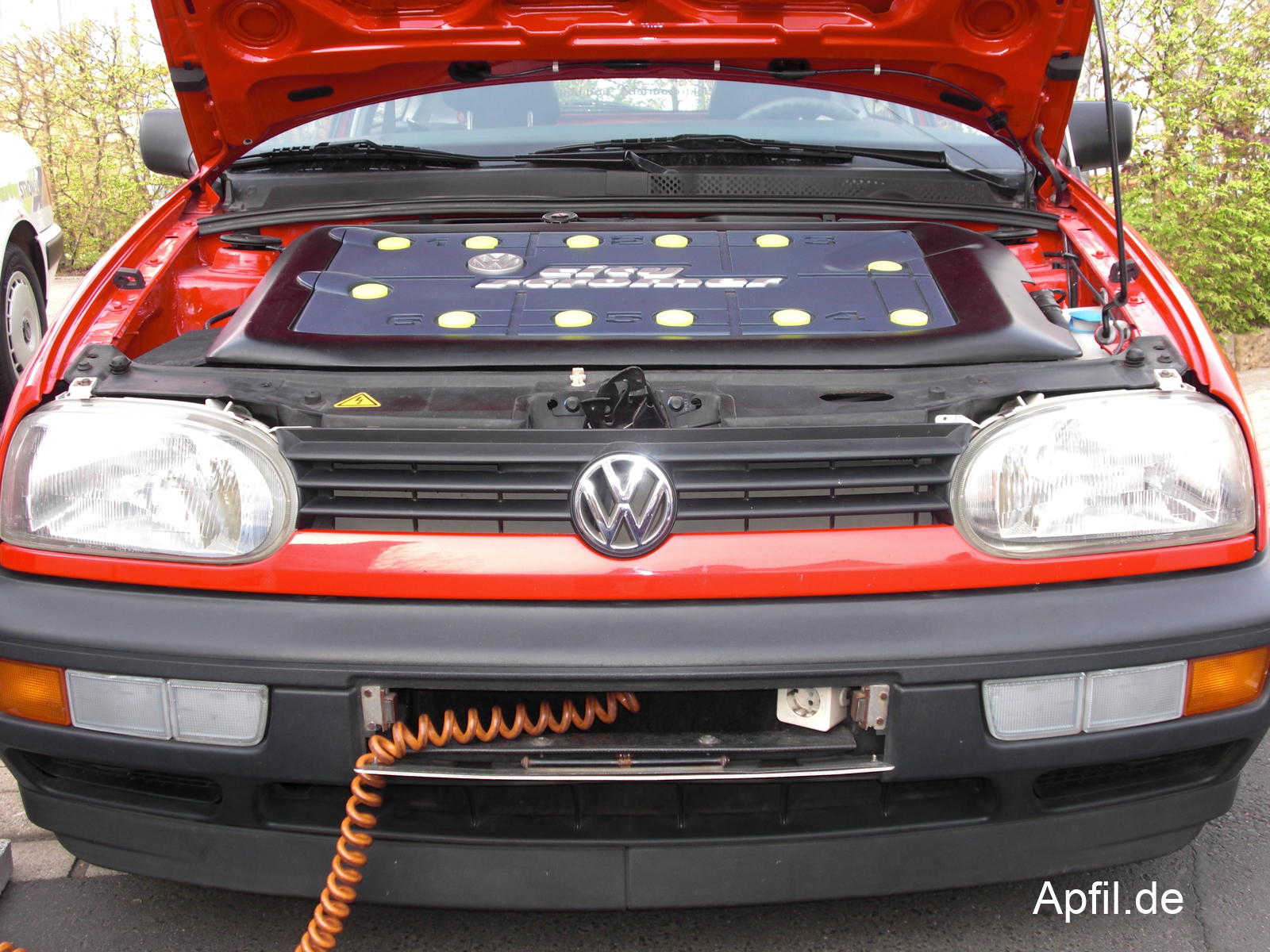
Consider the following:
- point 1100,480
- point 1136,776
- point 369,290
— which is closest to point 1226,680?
point 1136,776

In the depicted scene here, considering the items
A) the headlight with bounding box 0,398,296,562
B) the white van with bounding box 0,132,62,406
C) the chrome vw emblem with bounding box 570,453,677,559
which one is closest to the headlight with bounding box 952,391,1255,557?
the chrome vw emblem with bounding box 570,453,677,559

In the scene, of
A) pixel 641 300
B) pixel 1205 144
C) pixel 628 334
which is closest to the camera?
pixel 628 334

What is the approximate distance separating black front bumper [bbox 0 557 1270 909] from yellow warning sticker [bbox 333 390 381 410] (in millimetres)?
321

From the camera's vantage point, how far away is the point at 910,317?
74.7 inches

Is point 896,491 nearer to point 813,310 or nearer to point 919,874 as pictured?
point 813,310

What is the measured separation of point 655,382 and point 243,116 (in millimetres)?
1347

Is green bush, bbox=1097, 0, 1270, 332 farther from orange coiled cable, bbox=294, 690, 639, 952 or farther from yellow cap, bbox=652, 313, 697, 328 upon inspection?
orange coiled cable, bbox=294, 690, 639, 952

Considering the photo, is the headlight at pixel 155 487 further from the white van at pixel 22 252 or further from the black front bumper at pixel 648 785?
the white van at pixel 22 252

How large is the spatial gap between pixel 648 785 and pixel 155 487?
86cm

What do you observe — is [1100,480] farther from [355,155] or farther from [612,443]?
[355,155]

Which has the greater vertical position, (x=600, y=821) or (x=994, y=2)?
(x=994, y=2)

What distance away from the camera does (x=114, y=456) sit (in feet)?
5.23

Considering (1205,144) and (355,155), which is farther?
(1205,144)

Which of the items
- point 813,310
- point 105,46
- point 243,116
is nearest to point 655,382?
point 813,310
